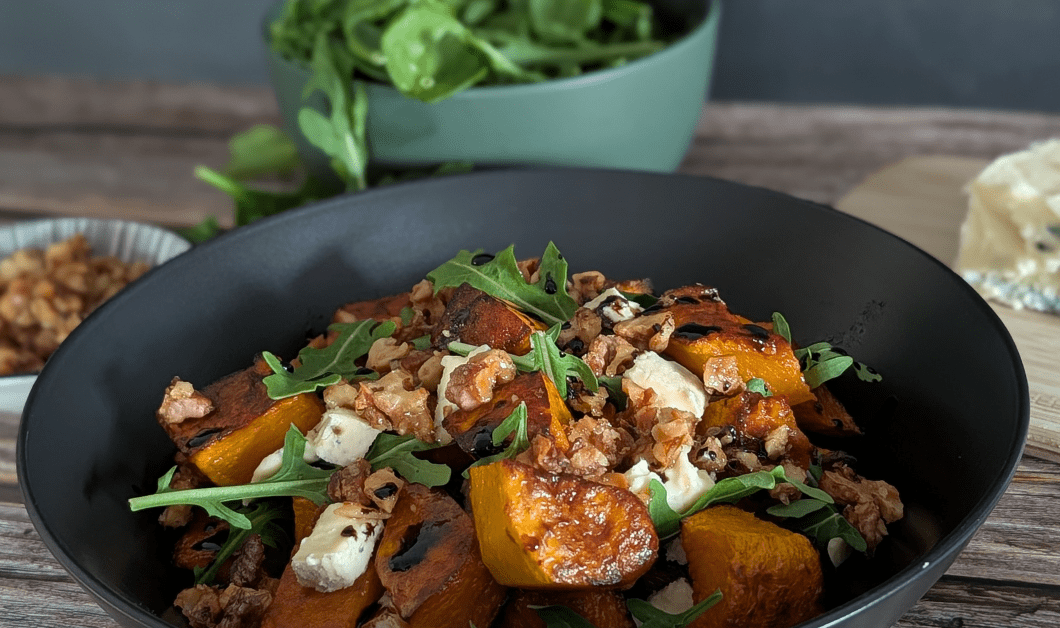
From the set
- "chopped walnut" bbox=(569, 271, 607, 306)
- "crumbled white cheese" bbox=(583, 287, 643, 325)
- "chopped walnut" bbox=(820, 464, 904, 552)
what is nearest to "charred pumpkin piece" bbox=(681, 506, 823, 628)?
"chopped walnut" bbox=(820, 464, 904, 552)

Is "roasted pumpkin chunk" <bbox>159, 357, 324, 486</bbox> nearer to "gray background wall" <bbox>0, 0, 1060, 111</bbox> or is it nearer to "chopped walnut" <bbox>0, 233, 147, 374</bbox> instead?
"chopped walnut" <bbox>0, 233, 147, 374</bbox>

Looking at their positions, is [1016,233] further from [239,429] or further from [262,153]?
[262,153]

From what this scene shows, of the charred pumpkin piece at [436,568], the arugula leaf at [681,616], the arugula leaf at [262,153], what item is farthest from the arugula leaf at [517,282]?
the arugula leaf at [262,153]

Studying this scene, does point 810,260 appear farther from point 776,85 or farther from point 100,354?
point 776,85

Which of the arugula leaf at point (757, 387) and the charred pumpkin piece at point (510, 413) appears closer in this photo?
the charred pumpkin piece at point (510, 413)

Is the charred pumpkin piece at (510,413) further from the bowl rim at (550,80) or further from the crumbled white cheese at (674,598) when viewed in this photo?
the bowl rim at (550,80)

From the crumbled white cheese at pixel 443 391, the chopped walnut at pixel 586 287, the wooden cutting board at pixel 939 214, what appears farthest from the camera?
the wooden cutting board at pixel 939 214

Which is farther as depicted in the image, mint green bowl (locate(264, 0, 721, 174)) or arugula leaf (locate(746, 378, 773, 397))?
mint green bowl (locate(264, 0, 721, 174))
